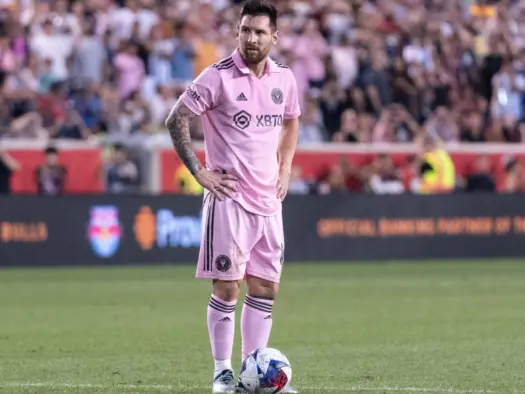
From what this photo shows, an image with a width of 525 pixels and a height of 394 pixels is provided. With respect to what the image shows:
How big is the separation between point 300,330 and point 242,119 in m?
4.53

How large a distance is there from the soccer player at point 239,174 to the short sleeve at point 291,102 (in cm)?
11

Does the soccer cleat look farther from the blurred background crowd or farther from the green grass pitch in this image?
the blurred background crowd

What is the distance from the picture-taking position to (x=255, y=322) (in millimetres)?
8234

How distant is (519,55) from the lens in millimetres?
27156

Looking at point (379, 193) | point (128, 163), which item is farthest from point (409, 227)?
point (128, 163)

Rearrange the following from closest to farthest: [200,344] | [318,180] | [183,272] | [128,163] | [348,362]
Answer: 1. [348,362]
2. [200,344]
3. [183,272]
4. [128,163]
5. [318,180]

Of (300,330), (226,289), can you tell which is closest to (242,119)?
→ (226,289)

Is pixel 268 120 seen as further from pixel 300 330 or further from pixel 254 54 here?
pixel 300 330

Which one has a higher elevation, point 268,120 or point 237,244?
point 268,120

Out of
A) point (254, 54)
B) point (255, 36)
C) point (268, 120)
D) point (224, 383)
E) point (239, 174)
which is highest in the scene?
point (255, 36)

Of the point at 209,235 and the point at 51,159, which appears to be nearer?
the point at 209,235

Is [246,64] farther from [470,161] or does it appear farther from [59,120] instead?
[470,161]

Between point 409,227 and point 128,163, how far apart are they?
4655mm

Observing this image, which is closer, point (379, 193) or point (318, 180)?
point (379, 193)
